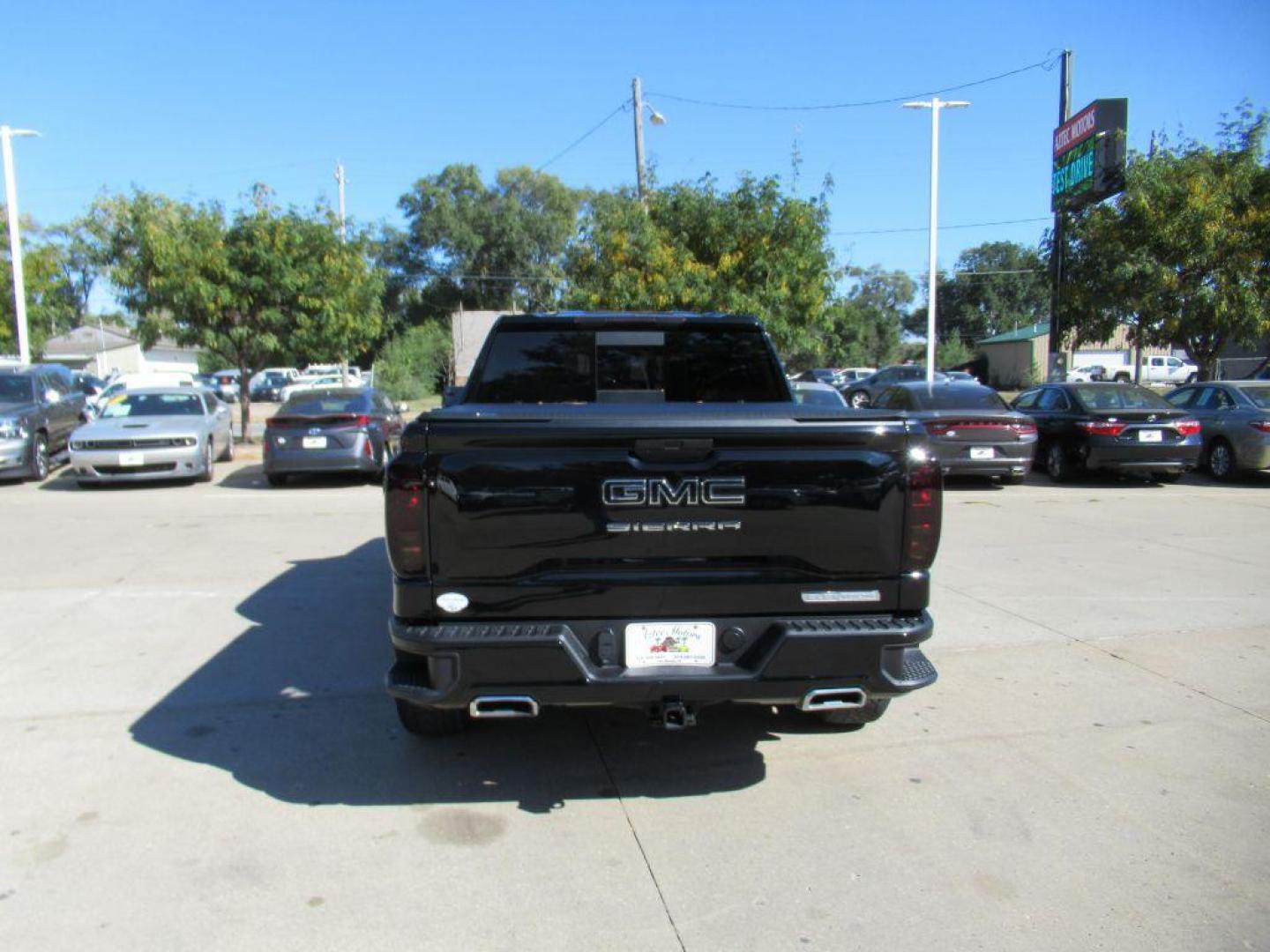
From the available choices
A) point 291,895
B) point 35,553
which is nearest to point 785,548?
point 291,895

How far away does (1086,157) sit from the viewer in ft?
64.1

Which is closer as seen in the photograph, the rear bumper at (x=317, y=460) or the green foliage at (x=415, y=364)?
the rear bumper at (x=317, y=460)

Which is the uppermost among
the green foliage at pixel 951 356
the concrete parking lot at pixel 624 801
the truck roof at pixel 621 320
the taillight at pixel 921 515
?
the green foliage at pixel 951 356

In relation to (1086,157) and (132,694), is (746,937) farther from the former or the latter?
(1086,157)

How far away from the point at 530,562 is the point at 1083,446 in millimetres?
12551

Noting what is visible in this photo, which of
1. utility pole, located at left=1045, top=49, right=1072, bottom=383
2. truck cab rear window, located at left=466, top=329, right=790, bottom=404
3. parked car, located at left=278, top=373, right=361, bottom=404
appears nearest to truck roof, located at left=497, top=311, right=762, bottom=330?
truck cab rear window, located at left=466, top=329, right=790, bottom=404

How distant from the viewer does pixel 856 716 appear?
446cm

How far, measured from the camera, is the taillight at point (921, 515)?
3.52m

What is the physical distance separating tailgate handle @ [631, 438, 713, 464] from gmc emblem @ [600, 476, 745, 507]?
7 cm

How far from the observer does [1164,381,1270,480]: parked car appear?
46.0 ft

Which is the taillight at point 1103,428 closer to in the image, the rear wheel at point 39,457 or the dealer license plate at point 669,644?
the dealer license plate at point 669,644

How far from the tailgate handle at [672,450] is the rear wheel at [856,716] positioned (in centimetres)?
158

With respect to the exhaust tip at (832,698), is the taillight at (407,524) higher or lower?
higher

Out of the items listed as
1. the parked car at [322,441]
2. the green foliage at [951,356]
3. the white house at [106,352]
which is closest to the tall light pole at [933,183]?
the parked car at [322,441]
